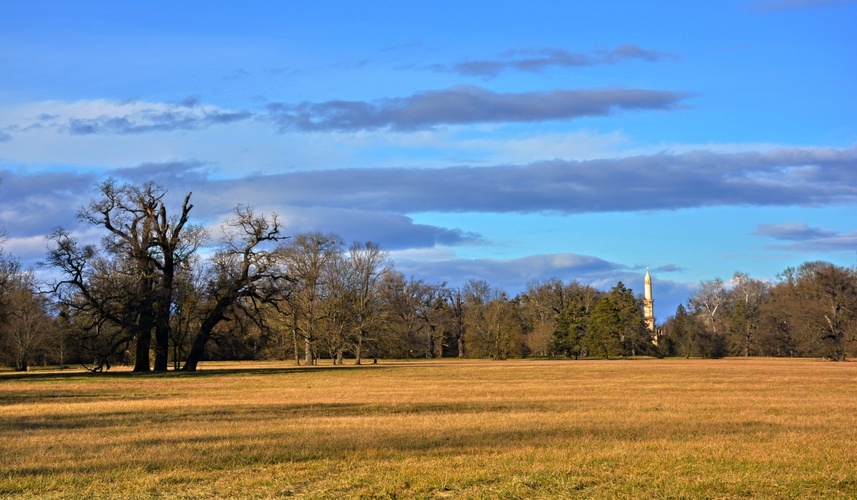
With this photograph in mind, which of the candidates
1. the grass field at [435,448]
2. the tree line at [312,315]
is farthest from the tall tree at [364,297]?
the grass field at [435,448]

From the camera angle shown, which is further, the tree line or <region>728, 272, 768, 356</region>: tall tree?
<region>728, 272, 768, 356</region>: tall tree

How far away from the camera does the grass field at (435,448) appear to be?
11281 mm

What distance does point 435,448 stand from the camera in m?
14.8

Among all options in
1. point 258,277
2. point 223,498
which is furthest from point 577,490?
point 258,277

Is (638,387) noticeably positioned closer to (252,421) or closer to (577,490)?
(252,421)

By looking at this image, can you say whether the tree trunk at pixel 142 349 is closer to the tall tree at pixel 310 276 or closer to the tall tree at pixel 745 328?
the tall tree at pixel 310 276

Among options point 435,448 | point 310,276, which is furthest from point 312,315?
point 435,448

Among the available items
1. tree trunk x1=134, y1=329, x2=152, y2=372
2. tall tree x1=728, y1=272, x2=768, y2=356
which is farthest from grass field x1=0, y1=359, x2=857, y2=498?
tall tree x1=728, y1=272, x2=768, y2=356

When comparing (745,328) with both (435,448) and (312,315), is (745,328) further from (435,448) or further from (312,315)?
(435,448)

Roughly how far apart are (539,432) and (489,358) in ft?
295

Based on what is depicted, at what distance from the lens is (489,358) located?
10606cm

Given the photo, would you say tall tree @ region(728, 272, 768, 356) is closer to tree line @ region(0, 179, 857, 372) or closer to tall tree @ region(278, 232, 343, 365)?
tree line @ region(0, 179, 857, 372)

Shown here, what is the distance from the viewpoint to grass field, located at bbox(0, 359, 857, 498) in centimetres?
1128

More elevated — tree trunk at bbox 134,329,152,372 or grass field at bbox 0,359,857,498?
tree trunk at bbox 134,329,152,372
